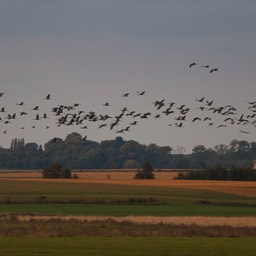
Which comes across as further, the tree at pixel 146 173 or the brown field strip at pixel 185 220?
the tree at pixel 146 173

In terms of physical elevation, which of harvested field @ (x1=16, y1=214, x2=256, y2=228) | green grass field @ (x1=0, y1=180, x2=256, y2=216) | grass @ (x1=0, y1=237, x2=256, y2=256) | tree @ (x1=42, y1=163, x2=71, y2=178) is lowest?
grass @ (x1=0, y1=237, x2=256, y2=256)

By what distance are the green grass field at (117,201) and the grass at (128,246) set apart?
24492 millimetres

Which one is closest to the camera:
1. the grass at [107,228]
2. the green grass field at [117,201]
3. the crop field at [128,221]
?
the crop field at [128,221]

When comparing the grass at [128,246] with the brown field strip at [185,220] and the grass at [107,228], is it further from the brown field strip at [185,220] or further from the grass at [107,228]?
the brown field strip at [185,220]

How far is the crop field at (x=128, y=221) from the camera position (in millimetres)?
34987

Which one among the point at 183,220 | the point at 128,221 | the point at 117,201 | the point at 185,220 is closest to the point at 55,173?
the point at 117,201

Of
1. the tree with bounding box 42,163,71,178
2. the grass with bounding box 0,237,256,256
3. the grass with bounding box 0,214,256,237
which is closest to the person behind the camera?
the grass with bounding box 0,237,256,256

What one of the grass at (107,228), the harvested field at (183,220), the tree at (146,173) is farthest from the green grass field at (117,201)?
the tree at (146,173)

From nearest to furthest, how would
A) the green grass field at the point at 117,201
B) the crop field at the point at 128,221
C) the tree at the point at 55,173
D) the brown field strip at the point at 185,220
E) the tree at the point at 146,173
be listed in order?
the crop field at the point at 128,221, the brown field strip at the point at 185,220, the green grass field at the point at 117,201, the tree at the point at 55,173, the tree at the point at 146,173

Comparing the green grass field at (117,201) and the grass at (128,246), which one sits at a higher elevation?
the green grass field at (117,201)

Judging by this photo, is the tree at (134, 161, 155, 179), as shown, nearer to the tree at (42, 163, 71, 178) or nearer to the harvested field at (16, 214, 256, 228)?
the tree at (42, 163, 71, 178)

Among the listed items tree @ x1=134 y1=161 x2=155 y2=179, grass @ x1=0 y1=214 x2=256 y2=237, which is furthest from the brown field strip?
tree @ x1=134 y1=161 x2=155 y2=179

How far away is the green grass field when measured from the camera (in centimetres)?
6794

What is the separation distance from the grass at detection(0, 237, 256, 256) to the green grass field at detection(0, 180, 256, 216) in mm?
24492
